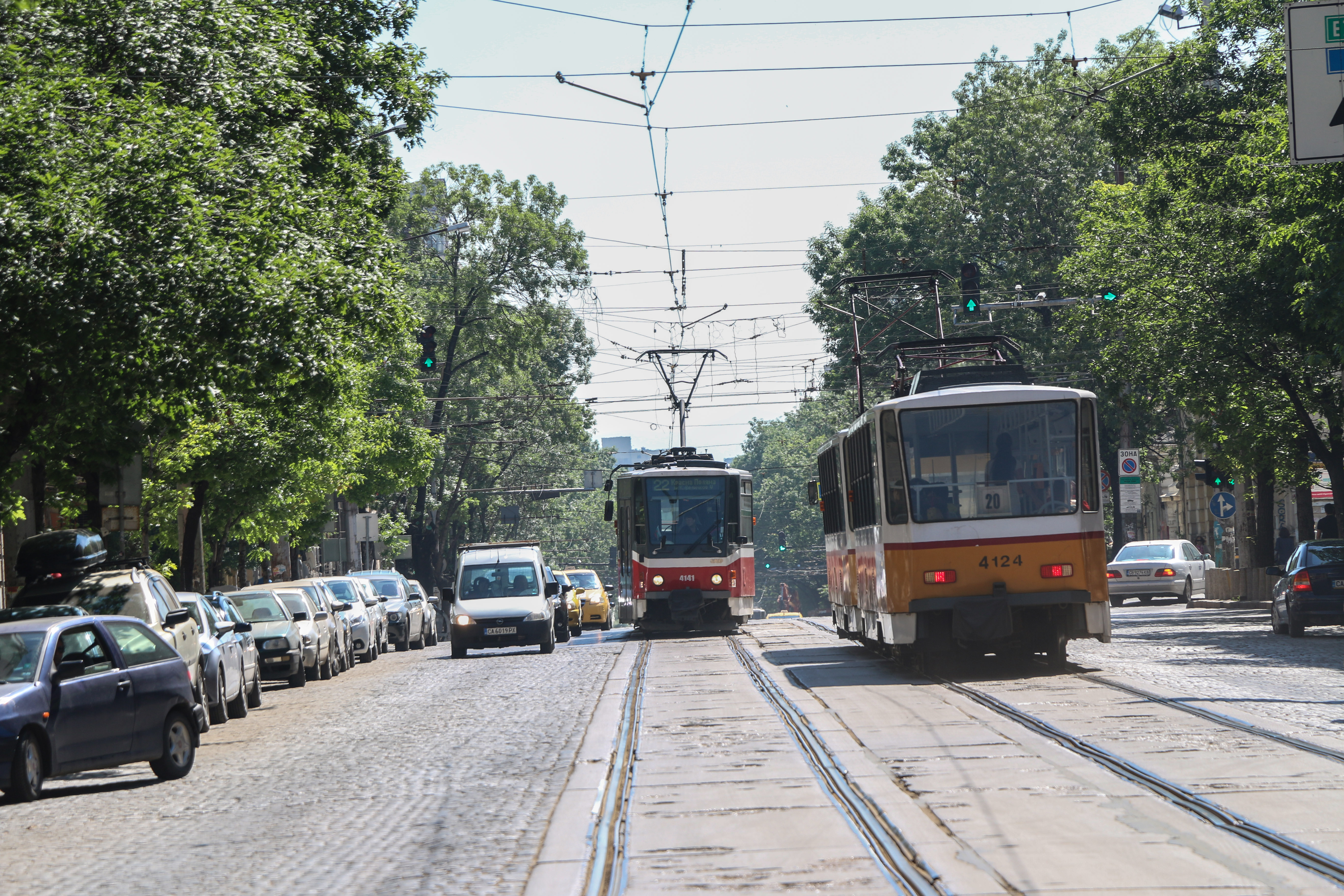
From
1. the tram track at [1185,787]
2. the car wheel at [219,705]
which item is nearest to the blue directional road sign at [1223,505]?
the tram track at [1185,787]

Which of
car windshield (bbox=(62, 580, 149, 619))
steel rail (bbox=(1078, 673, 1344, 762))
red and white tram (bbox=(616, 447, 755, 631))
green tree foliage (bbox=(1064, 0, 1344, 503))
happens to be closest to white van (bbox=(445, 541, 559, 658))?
red and white tram (bbox=(616, 447, 755, 631))

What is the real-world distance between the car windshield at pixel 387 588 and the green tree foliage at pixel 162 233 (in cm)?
1813

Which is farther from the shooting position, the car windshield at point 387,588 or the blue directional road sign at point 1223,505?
the car windshield at point 387,588

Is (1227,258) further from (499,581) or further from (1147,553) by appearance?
(1147,553)

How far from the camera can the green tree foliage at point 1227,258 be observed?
26.5 m

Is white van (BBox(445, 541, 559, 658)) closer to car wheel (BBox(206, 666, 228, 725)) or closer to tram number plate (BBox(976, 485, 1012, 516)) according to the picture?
car wheel (BBox(206, 666, 228, 725))

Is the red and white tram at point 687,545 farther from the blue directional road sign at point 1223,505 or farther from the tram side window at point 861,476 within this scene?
the blue directional road sign at point 1223,505

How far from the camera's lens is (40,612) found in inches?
626

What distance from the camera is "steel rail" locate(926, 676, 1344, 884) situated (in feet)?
24.7

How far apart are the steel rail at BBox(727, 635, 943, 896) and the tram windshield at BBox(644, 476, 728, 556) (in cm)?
1724

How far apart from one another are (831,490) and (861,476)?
4.51m

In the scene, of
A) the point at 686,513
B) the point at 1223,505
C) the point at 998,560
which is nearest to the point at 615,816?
the point at 998,560

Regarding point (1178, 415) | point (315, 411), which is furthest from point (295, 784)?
point (1178, 415)

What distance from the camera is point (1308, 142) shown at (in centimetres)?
1739
